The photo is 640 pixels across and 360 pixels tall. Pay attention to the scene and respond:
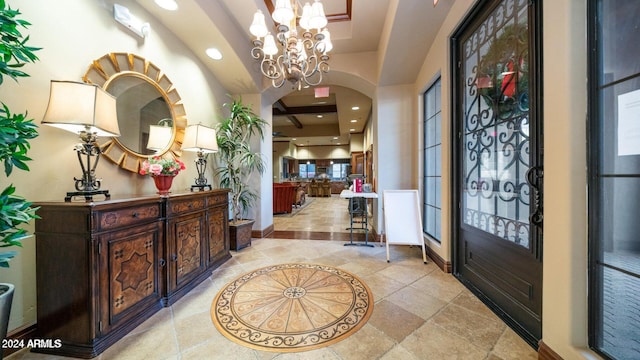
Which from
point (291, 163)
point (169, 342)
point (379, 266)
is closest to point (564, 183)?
point (379, 266)

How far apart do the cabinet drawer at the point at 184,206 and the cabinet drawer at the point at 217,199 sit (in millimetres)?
135

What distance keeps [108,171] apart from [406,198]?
345cm

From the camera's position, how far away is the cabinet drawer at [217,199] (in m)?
2.56

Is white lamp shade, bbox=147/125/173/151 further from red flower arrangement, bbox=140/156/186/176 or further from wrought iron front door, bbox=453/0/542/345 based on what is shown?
wrought iron front door, bbox=453/0/542/345

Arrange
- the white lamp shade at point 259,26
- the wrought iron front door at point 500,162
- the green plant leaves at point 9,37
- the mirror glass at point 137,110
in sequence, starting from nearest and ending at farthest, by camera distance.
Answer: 1. the green plant leaves at point 9,37
2. the wrought iron front door at point 500,162
3. the mirror glass at point 137,110
4. the white lamp shade at point 259,26

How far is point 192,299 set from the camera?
2033 mm

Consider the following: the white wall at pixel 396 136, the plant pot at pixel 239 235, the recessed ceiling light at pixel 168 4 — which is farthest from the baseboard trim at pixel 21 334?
the white wall at pixel 396 136

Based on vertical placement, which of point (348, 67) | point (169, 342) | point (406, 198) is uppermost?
point (348, 67)

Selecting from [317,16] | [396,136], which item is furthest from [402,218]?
[317,16]

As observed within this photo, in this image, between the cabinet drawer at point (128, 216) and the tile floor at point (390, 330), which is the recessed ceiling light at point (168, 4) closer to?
the cabinet drawer at point (128, 216)

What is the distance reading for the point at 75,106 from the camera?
4.63ft

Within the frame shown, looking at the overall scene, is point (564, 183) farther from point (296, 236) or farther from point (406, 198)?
point (296, 236)

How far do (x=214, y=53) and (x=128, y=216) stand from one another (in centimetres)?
261

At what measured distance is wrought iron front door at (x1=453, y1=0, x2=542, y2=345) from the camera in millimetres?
1497
